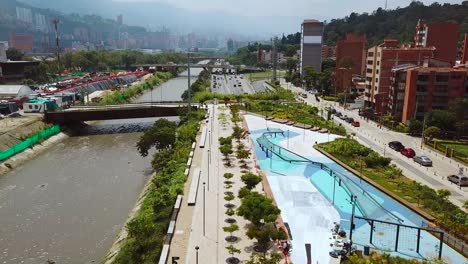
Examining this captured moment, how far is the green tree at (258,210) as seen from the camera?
14609 mm

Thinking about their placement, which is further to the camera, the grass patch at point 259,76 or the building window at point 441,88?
the grass patch at point 259,76

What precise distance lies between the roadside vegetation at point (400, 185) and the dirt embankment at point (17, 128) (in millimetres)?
24095

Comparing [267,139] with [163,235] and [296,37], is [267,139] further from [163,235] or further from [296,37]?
[296,37]

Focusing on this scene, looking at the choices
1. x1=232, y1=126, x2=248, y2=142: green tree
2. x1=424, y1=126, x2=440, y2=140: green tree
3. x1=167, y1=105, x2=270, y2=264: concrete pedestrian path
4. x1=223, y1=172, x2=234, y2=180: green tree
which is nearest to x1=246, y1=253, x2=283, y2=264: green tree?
x1=167, y1=105, x2=270, y2=264: concrete pedestrian path

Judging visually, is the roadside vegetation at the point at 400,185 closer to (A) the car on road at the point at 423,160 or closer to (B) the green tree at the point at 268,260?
(A) the car on road at the point at 423,160

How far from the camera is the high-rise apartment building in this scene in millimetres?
84000

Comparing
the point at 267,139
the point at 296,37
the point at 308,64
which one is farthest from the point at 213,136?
the point at 296,37

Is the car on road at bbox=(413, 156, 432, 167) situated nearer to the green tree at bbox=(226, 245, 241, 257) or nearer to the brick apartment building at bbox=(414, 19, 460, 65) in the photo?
the green tree at bbox=(226, 245, 241, 257)

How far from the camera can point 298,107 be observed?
46.4 metres

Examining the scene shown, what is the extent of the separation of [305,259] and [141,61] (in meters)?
120

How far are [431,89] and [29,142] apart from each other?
113ft

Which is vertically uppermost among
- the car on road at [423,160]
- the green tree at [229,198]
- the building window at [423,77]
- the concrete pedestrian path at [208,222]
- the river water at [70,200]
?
the building window at [423,77]

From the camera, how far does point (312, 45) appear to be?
84.2 m

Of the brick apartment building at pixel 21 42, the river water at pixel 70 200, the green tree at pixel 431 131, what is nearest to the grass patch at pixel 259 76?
the river water at pixel 70 200
